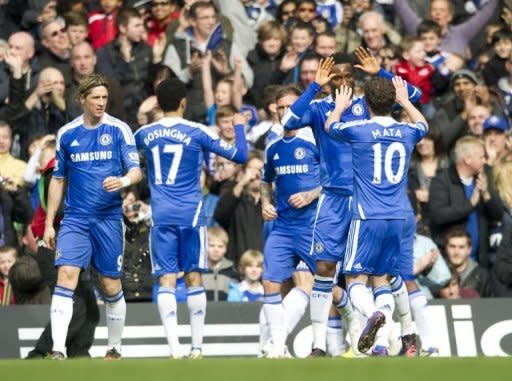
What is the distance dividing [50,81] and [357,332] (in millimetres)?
6280

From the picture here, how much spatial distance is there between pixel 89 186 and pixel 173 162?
94cm

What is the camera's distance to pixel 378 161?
52.2 ft

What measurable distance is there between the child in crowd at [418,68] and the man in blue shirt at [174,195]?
18.4 feet

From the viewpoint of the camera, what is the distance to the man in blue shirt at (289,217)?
17.4 m

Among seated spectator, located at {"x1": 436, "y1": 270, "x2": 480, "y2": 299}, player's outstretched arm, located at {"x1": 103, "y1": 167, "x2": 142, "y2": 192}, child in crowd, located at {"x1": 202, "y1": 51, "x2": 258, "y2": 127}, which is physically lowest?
seated spectator, located at {"x1": 436, "y1": 270, "x2": 480, "y2": 299}

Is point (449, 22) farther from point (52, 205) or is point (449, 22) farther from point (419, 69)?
point (52, 205)

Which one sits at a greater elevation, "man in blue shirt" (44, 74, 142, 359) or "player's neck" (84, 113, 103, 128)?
"player's neck" (84, 113, 103, 128)

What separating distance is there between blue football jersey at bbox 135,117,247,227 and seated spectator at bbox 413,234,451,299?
3582mm

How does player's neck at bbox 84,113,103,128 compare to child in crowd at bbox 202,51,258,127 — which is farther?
child in crowd at bbox 202,51,258,127

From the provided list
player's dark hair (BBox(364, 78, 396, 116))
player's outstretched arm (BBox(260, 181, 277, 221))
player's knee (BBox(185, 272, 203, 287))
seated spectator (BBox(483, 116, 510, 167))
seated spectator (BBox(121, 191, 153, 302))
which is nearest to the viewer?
player's dark hair (BBox(364, 78, 396, 116))

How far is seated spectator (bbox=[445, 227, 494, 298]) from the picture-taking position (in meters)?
20.4

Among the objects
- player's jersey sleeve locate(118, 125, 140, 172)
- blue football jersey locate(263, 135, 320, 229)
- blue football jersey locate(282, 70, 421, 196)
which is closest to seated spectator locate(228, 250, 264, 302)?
blue football jersey locate(263, 135, 320, 229)

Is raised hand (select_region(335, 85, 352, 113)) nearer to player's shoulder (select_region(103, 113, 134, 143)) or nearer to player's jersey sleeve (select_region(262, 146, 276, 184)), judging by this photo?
player's jersey sleeve (select_region(262, 146, 276, 184))

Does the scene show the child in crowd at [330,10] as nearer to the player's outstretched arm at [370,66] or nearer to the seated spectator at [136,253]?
the seated spectator at [136,253]
